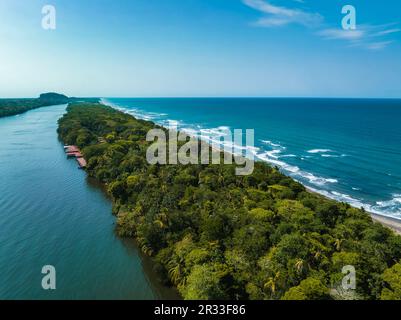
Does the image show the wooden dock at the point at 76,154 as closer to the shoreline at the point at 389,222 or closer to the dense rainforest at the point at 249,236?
the dense rainforest at the point at 249,236

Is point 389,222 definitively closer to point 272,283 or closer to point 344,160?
point 272,283

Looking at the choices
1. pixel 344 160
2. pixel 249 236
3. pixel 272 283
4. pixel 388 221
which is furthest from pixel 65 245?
pixel 344 160

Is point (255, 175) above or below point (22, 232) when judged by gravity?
above

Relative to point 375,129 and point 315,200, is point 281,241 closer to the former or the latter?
point 315,200

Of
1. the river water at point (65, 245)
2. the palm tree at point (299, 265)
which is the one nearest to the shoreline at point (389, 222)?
the palm tree at point (299, 265)
